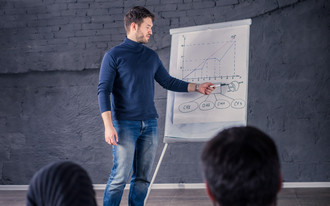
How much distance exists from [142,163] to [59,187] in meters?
1.23

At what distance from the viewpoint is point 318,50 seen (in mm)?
3033

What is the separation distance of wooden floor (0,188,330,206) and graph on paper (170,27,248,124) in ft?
2.70

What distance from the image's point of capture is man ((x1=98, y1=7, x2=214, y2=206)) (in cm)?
183

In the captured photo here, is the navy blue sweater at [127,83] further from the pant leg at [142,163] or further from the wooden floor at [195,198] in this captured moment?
the wooden floor at [195,198]

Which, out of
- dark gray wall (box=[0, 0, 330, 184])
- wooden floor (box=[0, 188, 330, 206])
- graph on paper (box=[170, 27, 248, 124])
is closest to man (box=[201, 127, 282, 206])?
graph on paper (box=[170, 27, 248, 124])

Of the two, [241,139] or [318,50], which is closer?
[241,139]

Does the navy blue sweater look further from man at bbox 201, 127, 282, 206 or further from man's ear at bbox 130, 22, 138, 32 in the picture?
man at bbox 201, 127, 282, 206

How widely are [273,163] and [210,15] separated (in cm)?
268

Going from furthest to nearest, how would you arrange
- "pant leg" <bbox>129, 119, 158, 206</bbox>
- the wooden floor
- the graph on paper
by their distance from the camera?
the wooden floor, the graph on paper, "pant leg" <bbox>129, 119, 158, 206</bbox>

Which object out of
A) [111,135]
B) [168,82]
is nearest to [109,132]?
[111,135]

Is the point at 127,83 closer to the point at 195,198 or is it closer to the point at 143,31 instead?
the point at 143,31

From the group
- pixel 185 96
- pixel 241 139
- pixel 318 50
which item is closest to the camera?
pixel 241 139

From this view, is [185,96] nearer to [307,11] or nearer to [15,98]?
[307,11]

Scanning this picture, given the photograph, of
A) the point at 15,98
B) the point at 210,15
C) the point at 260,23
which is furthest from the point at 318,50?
the point at 15,98
